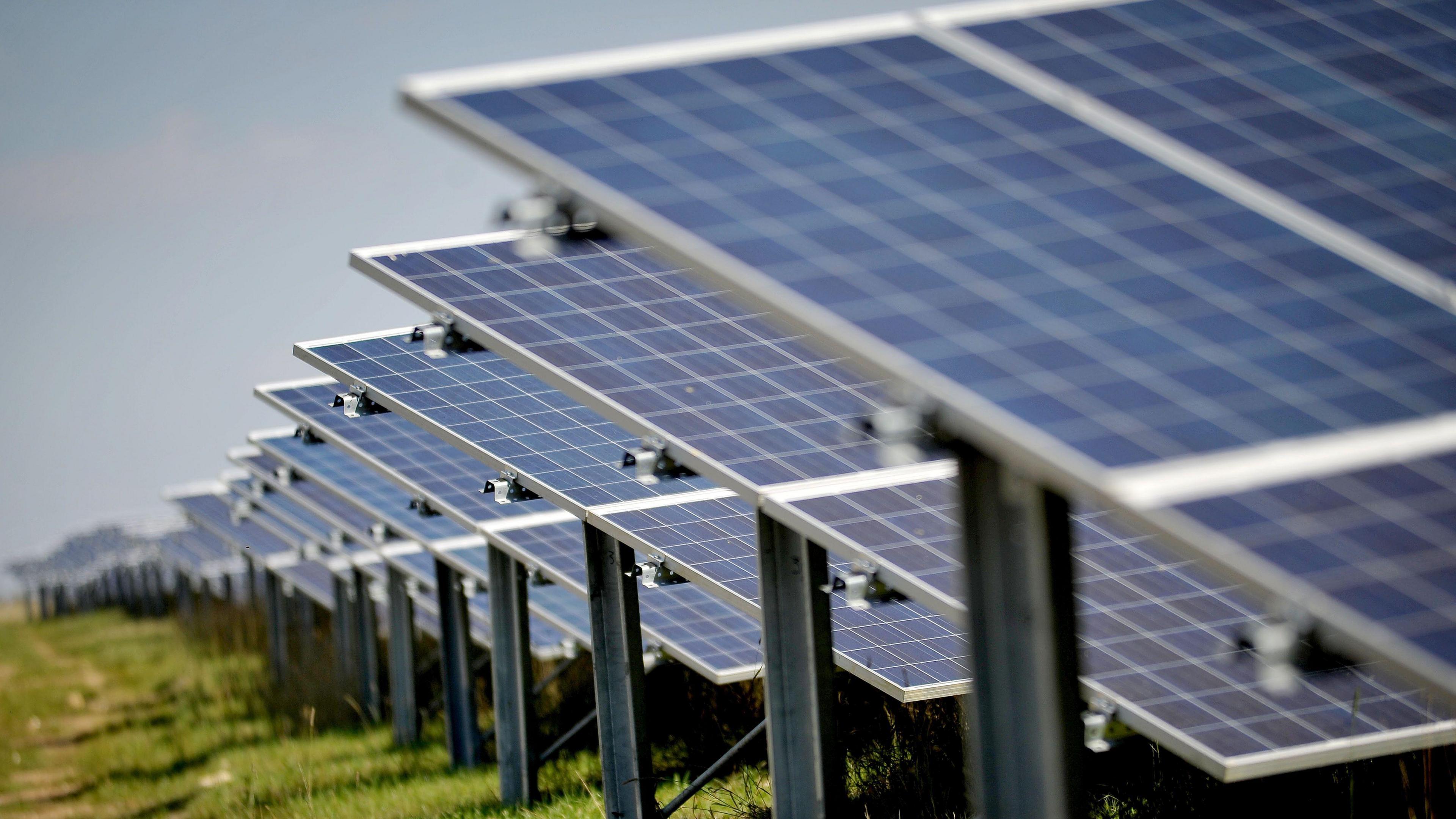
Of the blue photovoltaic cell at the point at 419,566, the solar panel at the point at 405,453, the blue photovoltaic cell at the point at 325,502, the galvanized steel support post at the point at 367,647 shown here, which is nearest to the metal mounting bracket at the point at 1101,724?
the solar panel at the point at 405,453

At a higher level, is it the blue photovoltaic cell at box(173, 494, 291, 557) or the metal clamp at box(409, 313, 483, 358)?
the metal clamp at box(409, 313, 483, 358)

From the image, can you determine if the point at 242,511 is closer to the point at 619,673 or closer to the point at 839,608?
the point at 619,673

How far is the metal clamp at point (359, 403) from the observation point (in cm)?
1123

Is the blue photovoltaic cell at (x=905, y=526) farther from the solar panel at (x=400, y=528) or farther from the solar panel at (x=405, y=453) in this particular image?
the solar panel at (x=400, y=528)

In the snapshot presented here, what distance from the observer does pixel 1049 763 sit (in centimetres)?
495

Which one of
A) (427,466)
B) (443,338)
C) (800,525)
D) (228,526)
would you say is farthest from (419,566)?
(228,526)

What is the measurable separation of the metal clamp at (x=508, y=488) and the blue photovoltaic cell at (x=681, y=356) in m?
1.90

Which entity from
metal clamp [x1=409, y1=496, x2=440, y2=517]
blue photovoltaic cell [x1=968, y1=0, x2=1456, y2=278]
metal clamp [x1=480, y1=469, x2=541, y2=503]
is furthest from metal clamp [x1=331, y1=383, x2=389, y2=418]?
blue photovoltaic cell [x1=968, y1=0, x2=1456, y2=278]

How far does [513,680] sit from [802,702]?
28.2ft

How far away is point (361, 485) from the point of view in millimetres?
19672

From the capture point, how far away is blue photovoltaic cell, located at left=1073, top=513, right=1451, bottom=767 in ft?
26.2

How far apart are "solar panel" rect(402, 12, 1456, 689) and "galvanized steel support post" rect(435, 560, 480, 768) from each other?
14.0 m

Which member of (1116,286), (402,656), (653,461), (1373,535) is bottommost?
(402,656)

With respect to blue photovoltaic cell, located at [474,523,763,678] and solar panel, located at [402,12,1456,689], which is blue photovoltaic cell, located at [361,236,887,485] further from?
blue photovoltaic cell, located at [474,523,763,678]
